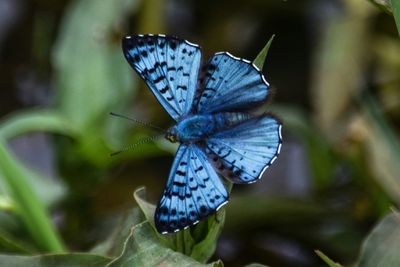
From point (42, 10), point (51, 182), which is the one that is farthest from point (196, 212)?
point (42, 10)

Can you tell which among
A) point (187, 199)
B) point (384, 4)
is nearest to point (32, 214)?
point (187, 199)

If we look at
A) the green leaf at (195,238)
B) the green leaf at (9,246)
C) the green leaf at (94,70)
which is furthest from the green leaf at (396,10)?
the green leaf at (94,70)

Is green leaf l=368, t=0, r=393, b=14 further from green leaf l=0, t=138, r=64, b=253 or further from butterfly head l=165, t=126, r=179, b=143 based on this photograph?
green leaf l=0, t=138, r=64, b=253

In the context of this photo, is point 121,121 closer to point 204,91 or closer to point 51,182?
point 51,182

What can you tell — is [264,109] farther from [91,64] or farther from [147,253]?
[147,253]

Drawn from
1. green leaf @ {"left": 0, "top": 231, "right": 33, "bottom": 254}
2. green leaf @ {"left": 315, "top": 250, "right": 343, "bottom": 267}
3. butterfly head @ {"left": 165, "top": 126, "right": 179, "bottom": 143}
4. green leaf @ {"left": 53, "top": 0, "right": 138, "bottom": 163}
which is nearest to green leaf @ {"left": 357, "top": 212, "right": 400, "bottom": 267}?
green leaf @ {"left": 315, "top": 250, "right": 343, "bottom": 267}

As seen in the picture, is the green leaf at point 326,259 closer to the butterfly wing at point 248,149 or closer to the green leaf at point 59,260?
the butterfly wing at point 248,149

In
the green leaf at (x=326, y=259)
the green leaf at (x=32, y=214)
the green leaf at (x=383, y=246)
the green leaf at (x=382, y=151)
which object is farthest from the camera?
the green leaf at (x=382, y=151)
